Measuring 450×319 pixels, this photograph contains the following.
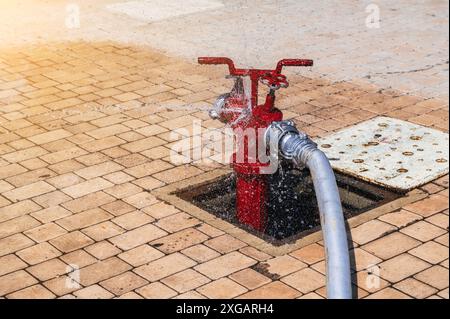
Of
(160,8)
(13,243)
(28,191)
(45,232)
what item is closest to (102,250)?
(45,232)

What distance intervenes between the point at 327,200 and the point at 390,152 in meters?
2.02

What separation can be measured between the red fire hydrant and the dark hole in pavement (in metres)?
0.21

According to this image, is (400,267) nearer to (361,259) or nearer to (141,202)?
(361,259)

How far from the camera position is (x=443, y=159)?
18.1 feet

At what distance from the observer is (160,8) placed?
9.64 meters

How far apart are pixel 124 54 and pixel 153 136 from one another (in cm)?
221

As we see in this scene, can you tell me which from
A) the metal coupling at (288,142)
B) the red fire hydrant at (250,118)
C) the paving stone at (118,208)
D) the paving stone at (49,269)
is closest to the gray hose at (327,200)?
the metal coupling at (288,142)

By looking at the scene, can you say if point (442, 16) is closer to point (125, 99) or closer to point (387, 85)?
point (387, 85)

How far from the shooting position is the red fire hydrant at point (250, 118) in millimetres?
4352

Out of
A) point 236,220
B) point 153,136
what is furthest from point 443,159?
point 153,136

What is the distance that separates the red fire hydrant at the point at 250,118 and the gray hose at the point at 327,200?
120 mm

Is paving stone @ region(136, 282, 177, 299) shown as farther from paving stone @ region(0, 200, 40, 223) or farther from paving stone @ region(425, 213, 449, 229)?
paving stone @ region(425, 213, 449, 229)
